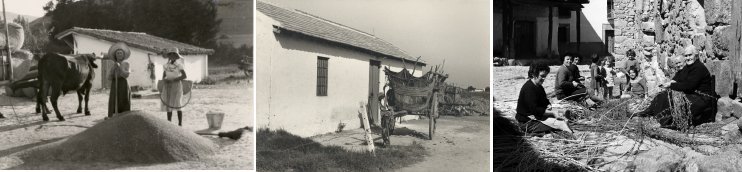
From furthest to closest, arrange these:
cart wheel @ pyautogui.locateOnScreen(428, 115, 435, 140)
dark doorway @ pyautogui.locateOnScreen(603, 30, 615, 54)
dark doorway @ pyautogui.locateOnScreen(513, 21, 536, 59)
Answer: dark doorway @ pyautogui.locateOnScreen(603, 30, 615, 54) < dark doorway @ pyautogui.locateOnScreen(513, 21, 536, 59) < cart wheel @ pyautogui.locateOnScreen(428, 115, 435, 140)

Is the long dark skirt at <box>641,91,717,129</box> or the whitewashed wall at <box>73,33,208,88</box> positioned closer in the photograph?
the long dark skirt at <box>641,91,717,129</box>

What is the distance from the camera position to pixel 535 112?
7.70 m

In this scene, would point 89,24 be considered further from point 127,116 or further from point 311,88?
point 311,88

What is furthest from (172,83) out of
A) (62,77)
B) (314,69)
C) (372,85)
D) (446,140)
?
(446,140)

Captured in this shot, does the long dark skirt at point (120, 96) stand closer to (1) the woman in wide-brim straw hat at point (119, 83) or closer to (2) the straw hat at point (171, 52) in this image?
(1) the woman in wide-brim straw hat at point (119, 83)

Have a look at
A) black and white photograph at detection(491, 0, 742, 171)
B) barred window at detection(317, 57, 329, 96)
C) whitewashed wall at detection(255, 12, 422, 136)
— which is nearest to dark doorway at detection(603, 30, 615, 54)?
black and white photograph at detection(491, 0, 742, 171)

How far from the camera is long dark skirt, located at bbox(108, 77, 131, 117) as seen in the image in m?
7.89

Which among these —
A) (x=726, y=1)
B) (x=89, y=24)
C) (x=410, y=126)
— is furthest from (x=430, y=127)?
(x=89, y=24)

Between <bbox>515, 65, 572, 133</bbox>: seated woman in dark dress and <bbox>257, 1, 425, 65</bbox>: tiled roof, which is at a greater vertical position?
<bbox>257, 1, 425, 65</bbox>: tiled roof

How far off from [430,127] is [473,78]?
0.70 meters

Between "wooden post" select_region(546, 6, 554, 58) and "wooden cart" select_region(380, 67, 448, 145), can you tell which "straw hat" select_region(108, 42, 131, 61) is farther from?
"wooden post" select_region(546, 6, 554, 58)

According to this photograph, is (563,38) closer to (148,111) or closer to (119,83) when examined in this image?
(148,111)

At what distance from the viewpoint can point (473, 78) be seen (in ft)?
25.1

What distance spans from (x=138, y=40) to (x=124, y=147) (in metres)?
1.18
